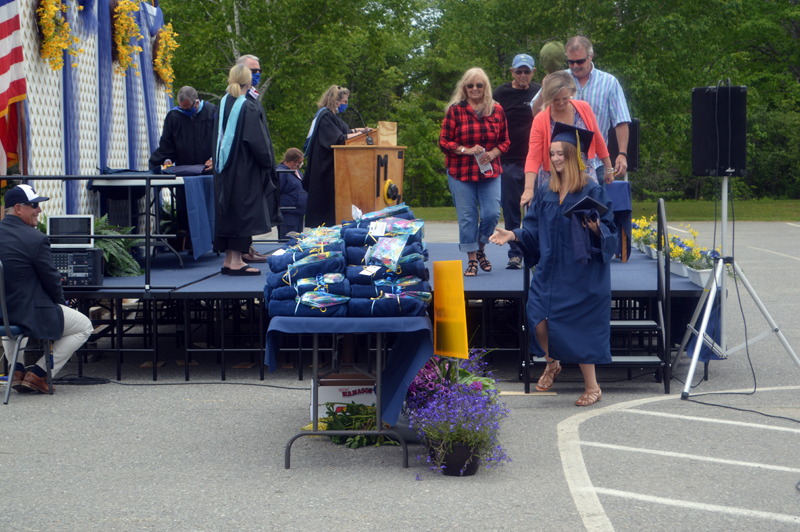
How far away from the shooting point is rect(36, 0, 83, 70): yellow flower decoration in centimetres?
838

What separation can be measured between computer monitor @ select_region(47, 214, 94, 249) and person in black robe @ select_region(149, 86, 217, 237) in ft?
8.05

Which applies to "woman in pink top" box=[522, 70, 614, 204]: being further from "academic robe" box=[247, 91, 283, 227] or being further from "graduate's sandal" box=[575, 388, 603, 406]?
"academic robe" box=[247, 91, 283, 227]

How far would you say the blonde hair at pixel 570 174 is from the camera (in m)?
5.36

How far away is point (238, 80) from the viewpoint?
23.6 ft

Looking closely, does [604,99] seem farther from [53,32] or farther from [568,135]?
[53,32]

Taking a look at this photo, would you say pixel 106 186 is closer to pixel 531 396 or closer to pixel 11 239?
pixel 11 239

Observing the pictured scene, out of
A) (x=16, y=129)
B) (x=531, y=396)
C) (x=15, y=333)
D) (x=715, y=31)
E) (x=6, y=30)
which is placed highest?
(x=715, y=31)

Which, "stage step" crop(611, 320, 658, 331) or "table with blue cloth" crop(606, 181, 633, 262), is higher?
"table with blue cloth" crop(606, 181, 633, 262)

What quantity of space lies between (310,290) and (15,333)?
2.65 meters

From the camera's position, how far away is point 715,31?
26.2 m

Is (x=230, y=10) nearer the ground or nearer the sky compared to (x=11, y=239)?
nearer the sky

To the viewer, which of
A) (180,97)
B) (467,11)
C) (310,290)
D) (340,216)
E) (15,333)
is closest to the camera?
(310,290)

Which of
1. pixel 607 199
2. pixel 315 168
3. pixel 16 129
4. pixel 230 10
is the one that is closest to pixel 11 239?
pixel 16 129

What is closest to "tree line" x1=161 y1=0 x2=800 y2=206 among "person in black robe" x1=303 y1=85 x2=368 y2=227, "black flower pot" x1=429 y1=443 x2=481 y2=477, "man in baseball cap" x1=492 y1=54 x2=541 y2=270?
"person in black robe" x1=303 y1=85 x2=368 y2=227
